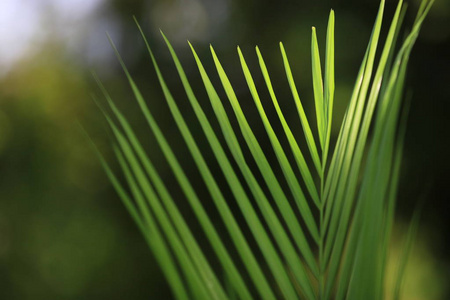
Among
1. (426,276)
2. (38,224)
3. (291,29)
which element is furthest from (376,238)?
(38,224)

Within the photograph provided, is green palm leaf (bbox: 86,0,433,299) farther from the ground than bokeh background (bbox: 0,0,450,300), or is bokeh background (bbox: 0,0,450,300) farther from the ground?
bokeh background (bbox: 0,0,450,300)

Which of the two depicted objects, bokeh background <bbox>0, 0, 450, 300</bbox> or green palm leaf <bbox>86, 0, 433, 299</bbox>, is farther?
bokeh background <bbox>0, 0, 450, 300</bbox>

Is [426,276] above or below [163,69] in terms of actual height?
below

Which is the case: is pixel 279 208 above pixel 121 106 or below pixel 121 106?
below

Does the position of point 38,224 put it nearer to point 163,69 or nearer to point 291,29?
point 163,69

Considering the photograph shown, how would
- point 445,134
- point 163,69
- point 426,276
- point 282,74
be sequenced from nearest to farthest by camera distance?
point 426,276
point 445,134
point 282,74
point 163,69

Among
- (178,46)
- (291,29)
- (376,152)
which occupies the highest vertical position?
(178,46)

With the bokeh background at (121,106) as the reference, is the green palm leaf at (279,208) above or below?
below

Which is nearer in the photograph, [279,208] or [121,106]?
[279,208]
